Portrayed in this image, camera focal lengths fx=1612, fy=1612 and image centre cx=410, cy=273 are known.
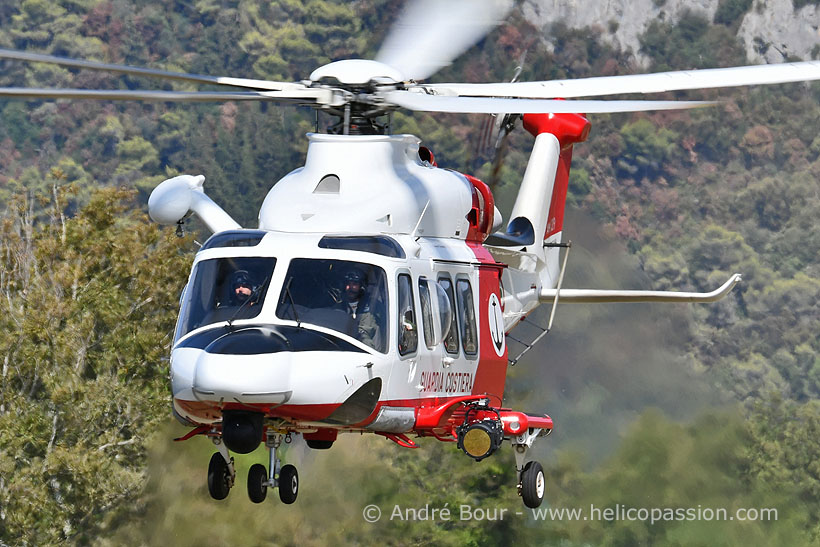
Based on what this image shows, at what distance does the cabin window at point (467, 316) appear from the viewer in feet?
43.2

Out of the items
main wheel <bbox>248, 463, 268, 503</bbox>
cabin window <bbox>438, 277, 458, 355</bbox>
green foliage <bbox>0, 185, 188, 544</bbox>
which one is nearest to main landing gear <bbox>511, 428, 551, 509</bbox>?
cabin window <bbox>438, 277, 458, 355</bbox>

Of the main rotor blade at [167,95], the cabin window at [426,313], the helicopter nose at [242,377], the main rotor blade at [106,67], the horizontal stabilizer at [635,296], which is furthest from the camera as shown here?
the horizontal stabilizer at [635,296]

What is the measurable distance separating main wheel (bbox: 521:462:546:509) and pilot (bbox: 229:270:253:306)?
3.47 m

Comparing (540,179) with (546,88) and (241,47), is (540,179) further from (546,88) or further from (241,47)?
(241,47)

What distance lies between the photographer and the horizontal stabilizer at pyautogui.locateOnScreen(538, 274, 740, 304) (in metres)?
15.2

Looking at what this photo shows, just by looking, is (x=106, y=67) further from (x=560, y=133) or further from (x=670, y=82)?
(x=560, y=133)

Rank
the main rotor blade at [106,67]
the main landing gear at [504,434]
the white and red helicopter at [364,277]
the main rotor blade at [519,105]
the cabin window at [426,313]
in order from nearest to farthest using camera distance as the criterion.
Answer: the main rotor blade at [519,105]
the main rotor blade at [106,67]
the white and red helicopter at [364,277]
the cabin window at [426,313]
the main landing gear at [504,434]

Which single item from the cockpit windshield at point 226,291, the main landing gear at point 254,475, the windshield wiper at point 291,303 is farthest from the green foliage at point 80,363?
the windshield wiper at point 291,303

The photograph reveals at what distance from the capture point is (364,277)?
1178 cm

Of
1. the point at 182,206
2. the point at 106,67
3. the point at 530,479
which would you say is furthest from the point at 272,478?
the point at 106,67

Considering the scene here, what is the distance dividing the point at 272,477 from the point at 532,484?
2355 mm

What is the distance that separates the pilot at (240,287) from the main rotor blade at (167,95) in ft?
4.22

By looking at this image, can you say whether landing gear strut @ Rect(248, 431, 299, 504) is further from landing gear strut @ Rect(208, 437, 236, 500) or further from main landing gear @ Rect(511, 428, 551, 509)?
main landing gear @ Rect(511, 428, 551, 509)

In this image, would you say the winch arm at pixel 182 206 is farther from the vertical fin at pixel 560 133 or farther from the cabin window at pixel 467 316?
the vertical fin at pixel 560 133
